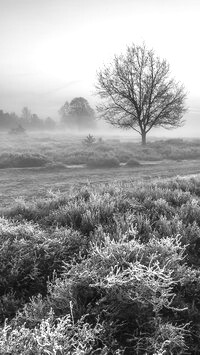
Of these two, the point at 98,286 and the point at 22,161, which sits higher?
the point at 22,161

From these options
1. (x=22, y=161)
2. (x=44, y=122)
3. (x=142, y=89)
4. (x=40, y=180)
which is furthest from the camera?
(x=44, y=122)

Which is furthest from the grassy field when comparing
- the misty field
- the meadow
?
the meadow

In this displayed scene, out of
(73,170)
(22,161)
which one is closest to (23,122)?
(22,161)

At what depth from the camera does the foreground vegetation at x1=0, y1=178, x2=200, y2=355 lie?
252cm

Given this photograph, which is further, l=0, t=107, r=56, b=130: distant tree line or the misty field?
l=0, t=107, r=56, b=130: distant tree line

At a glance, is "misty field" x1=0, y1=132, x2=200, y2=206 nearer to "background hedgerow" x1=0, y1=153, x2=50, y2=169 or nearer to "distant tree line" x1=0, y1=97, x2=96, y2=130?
"background hedgerow" x1=0, y1=153, x2=50, y2=169

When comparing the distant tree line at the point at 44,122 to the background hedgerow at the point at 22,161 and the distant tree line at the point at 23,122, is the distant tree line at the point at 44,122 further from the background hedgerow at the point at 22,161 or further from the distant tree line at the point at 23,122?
the background hedgerow at the point at 22,161

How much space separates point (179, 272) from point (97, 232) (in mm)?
1588

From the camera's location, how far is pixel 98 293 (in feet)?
10.5

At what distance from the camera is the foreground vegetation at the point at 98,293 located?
2520mm

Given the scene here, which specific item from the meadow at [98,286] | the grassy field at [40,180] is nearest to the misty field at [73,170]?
the grassy field at [40,180]

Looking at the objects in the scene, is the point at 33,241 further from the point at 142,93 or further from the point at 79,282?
the point at 142,93

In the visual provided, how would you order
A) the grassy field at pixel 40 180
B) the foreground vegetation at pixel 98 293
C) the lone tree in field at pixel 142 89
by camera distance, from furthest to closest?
the lone tree in field at pixel 142 89 < the grassy field at pixel 40 180 < the foreground vegetation at pixel 98 293

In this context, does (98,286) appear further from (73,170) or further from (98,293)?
(73,170)
